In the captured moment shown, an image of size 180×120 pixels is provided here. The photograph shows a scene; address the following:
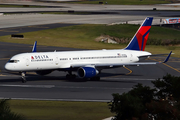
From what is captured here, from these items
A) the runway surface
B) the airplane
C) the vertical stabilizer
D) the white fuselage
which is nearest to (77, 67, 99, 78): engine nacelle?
the airplane

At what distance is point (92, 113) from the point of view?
1207 inches

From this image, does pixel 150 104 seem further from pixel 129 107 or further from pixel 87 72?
pixel 87 72

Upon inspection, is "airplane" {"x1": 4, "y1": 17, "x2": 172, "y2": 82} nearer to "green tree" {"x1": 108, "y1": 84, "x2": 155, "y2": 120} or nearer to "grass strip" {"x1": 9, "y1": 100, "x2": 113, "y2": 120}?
"grass strip" {"x1": 9, "y1": 100, "x2": 113, "y2": 120}

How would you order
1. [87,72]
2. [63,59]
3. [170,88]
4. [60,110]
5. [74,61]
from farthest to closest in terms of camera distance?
[74,61] → [63,59] → [87,72] → [60,110] → [170,88]

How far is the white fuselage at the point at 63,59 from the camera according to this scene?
45.1 metres

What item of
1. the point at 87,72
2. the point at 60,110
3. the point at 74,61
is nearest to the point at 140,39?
the point at 74,61

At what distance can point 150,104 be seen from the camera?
18.1 metres

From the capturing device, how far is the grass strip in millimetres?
29189

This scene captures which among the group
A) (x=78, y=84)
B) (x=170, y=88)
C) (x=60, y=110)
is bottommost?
(x=60, y=110)

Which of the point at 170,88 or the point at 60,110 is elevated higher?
the point at 170,88

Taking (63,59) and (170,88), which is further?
(63,59)

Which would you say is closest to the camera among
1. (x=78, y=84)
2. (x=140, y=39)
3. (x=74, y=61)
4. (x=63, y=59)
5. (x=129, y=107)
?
(x=129, y=107)

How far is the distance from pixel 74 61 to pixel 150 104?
3081 cm

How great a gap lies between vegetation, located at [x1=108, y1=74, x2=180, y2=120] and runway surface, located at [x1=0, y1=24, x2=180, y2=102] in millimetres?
16621
